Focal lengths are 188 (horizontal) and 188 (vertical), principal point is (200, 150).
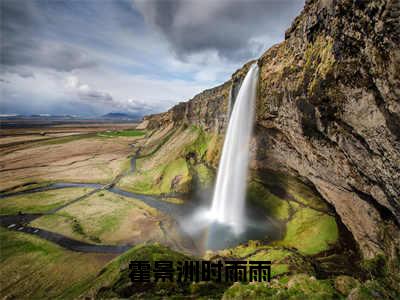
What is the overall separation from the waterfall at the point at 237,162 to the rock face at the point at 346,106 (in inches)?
145

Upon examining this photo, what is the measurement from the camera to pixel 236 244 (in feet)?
69.7

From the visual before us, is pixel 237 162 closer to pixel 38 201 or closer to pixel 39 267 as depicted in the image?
pixel 39 267

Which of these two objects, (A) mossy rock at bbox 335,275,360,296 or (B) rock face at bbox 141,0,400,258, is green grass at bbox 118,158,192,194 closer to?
(B) rock face at bbox 141,0,400,258

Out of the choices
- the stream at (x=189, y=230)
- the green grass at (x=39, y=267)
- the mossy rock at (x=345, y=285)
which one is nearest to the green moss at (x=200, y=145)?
the stream at (x=189, y=230)

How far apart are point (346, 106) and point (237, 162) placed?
19351mm

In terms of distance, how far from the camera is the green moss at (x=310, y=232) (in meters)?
19.3

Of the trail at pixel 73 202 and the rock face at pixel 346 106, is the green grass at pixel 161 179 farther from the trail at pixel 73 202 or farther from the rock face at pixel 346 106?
the rock face at pixel 346 106

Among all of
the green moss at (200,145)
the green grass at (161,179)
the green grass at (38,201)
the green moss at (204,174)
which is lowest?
the green grass at (38,201)

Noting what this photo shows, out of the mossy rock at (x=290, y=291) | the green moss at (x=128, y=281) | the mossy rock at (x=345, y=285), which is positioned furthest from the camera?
the green moss at (x=128, y=281)

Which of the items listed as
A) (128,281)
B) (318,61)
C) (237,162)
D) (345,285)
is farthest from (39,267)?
(318,61)

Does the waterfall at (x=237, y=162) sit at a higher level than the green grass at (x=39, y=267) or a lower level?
higher

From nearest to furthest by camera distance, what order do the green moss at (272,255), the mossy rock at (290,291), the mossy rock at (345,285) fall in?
the mossy rock at (290,291), the mossy rock at (345,285), the green moss at (272,255)

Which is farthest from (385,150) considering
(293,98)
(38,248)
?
(38,248)

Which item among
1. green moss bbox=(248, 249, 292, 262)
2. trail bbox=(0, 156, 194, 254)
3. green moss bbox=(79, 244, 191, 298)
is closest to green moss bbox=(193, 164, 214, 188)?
trail bbox=(0, 156, 194, 254)
